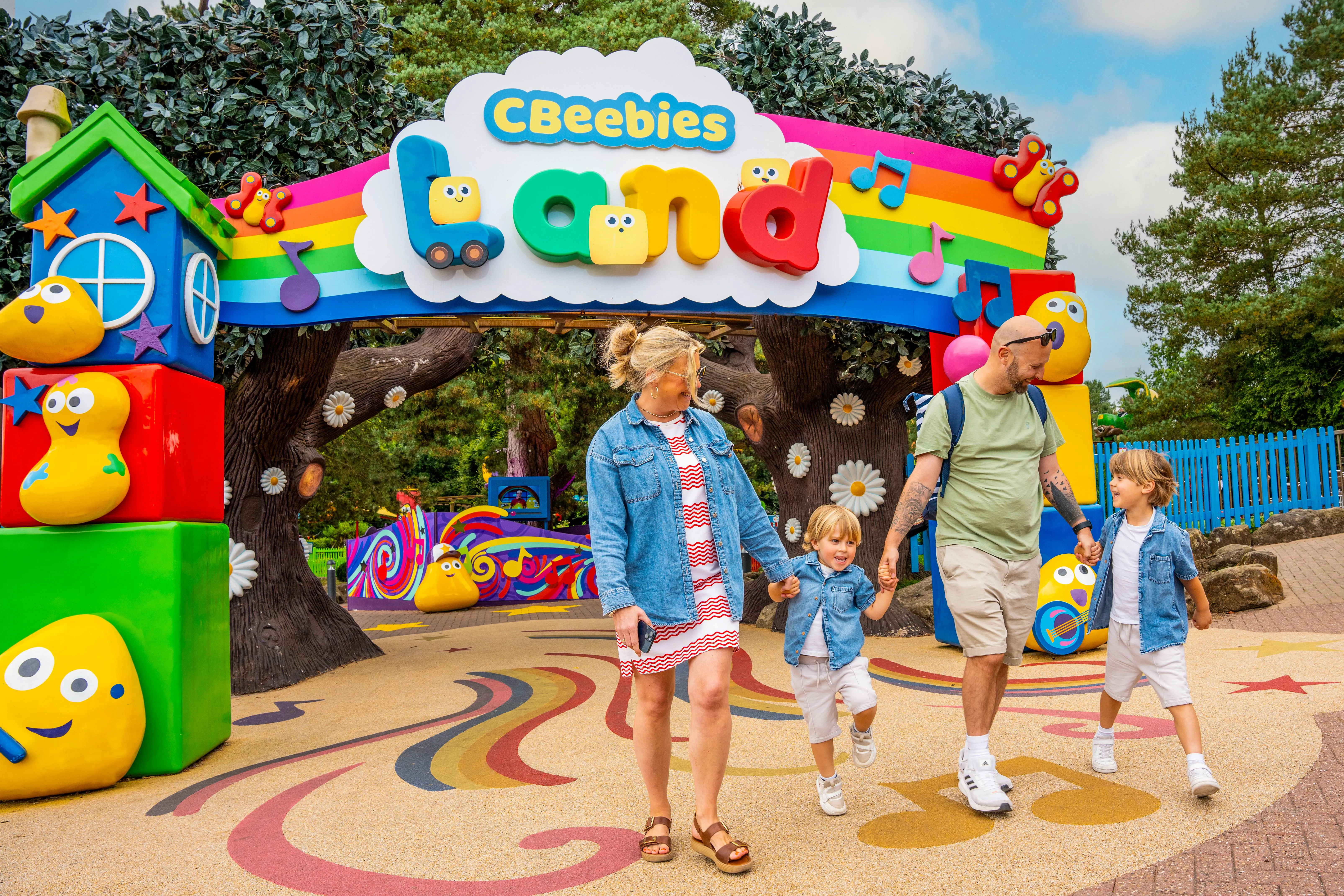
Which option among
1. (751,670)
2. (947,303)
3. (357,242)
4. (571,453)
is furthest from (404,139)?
(571,453)

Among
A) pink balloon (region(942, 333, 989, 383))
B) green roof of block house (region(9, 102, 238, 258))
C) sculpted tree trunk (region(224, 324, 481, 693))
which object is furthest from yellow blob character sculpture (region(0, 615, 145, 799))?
pink balloon (region(942, 333, 989, 383))

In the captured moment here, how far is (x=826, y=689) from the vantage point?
10.8 feet

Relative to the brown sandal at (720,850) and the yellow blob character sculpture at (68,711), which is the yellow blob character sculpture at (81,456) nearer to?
the yellow blob character sculpture at (68,711)

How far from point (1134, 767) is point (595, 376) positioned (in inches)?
513

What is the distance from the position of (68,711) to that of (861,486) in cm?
687

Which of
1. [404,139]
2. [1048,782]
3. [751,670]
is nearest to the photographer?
[1048,782]

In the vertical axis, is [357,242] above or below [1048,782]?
above

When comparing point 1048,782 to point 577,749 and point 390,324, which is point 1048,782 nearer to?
point 577,749

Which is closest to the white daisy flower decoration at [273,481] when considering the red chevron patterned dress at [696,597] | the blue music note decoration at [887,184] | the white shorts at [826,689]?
the blue music note decoration at [887,184]

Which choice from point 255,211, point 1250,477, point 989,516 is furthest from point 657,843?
point 1250,477

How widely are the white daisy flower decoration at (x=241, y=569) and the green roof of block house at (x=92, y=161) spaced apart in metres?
3.01

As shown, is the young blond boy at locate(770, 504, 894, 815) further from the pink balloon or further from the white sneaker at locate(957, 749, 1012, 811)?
the pink balloon

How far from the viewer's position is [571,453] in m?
18.1

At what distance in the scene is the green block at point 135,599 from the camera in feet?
14.6
